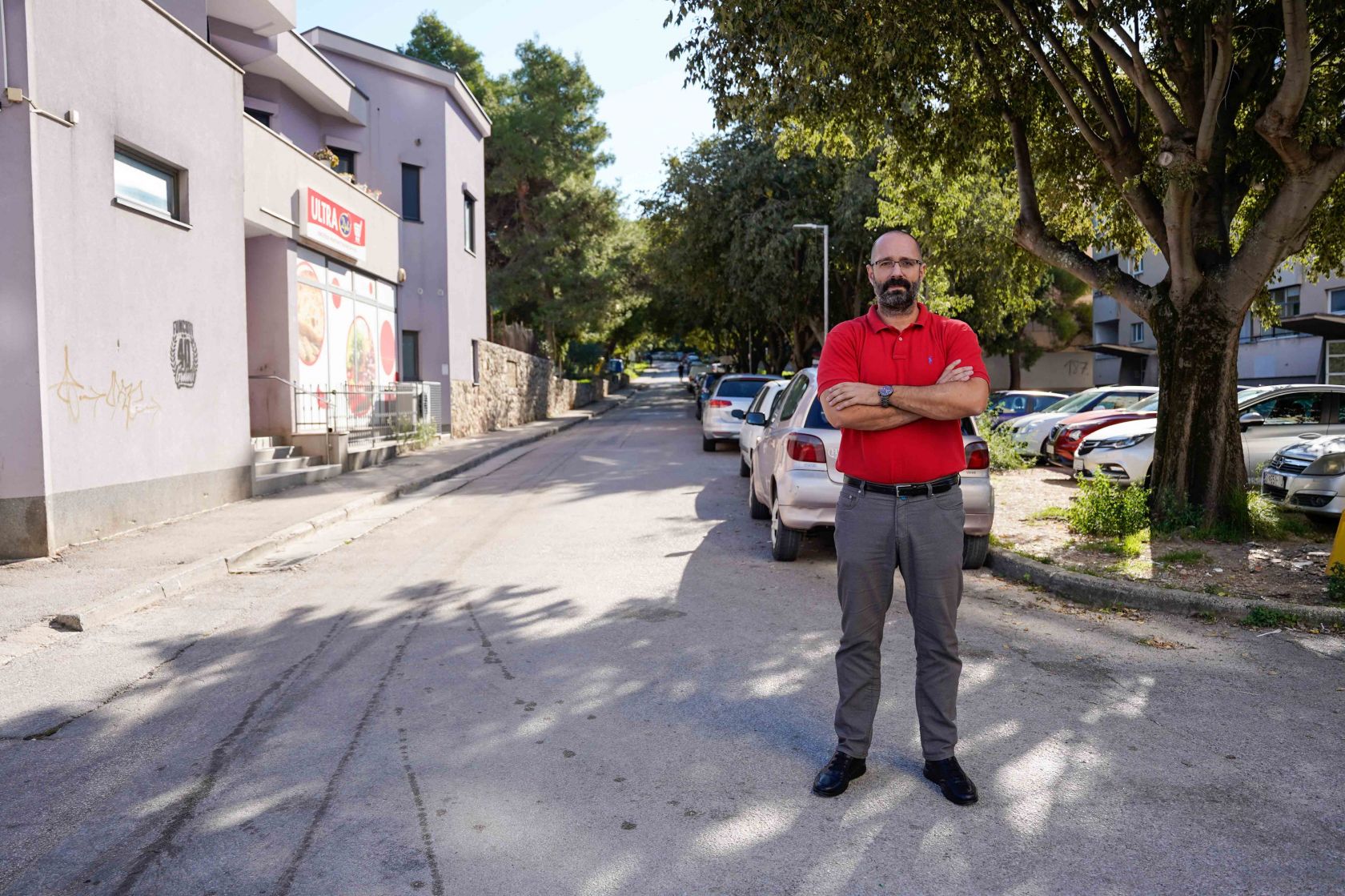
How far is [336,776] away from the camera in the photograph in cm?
385

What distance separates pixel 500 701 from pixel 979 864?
7.90 feet

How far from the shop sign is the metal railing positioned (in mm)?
Result: 2449

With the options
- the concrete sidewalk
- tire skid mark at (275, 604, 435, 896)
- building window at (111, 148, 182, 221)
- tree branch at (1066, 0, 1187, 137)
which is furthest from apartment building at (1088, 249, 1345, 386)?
tire skid mark at (275, 604, 435, 896)

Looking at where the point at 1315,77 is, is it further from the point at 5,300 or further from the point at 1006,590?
the point at 5,300

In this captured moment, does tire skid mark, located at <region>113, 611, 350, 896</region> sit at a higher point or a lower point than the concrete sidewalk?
lower

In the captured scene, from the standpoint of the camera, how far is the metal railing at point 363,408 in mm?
15496

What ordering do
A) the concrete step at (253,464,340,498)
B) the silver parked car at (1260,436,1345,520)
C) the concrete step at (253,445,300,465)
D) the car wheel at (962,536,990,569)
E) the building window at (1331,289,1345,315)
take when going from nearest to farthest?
the car wheel at (962,536,990,569)
the silver parked car at (1260,436,1345,520)
the concrete step at (253,464,340,498)
the concrete step at (253,445,300,465)
the building window at (1331,289,1345,315)

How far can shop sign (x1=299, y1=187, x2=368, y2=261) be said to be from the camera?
51.9 ft

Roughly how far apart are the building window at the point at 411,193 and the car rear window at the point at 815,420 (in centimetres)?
1832

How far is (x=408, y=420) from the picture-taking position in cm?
1966

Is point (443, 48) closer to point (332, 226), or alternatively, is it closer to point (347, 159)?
point (347, 159)

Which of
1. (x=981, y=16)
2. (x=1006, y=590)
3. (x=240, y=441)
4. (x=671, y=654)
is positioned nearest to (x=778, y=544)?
(x=1006, y=590)

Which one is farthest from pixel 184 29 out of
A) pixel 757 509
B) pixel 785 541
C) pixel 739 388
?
pixel 739 388

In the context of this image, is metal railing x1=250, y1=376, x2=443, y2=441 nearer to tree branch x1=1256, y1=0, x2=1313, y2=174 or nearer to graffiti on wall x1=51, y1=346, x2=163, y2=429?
graffiti on wall x1=51, y1=346, x2=163, y2=429
